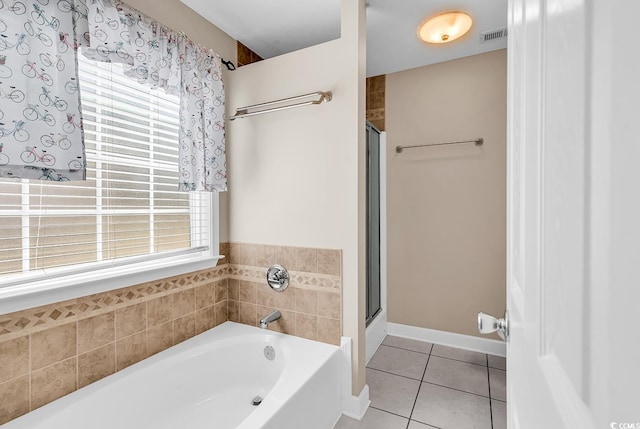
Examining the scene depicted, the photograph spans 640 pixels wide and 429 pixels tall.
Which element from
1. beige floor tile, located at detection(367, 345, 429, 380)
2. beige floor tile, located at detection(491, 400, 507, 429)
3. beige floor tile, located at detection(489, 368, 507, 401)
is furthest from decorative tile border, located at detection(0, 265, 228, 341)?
beige floor tile, located at detection(489, 368, 507, 401)

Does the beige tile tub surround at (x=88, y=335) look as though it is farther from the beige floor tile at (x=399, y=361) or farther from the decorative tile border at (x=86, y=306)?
the beige floor tile at (x=399, y=361)

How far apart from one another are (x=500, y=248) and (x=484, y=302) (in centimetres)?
49

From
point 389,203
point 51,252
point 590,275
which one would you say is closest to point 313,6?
point 389,203

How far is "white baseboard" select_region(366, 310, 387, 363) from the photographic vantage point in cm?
250

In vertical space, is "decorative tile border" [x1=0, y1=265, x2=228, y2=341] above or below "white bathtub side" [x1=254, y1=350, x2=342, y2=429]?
above

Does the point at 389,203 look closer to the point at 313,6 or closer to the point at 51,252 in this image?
the point at 313,6

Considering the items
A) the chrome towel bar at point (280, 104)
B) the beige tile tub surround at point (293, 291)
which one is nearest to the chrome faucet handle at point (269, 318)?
the beige tile tub surround at point (293, 291)

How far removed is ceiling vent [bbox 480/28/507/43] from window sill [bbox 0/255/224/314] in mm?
2683

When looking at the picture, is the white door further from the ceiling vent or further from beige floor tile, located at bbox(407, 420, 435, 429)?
the ceiling vent

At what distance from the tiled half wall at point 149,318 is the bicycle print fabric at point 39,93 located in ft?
2.07

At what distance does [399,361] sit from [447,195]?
4.94ft

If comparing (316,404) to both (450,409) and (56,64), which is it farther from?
(56,64)

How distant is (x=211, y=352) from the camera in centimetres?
183

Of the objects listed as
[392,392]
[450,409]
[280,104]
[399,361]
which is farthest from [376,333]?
[280,104]
